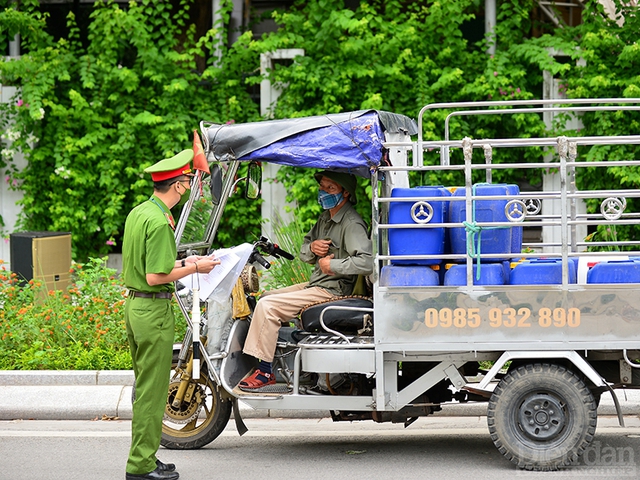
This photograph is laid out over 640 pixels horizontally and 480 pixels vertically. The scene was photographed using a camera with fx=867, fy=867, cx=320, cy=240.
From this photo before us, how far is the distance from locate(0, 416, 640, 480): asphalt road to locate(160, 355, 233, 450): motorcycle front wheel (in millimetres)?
93

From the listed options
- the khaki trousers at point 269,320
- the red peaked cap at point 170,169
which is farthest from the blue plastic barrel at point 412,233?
the red peaked cap at point 170,169

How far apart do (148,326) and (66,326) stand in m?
3.74

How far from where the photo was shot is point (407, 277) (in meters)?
5.48

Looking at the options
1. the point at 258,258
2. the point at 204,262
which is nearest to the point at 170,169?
the point at 204,262

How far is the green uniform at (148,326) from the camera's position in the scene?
517cm

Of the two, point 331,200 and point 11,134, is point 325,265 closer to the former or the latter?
point 331,200

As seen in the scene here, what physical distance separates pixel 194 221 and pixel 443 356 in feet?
6.32

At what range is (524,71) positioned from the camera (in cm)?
1104

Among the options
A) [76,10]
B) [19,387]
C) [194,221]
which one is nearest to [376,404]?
[194,221]

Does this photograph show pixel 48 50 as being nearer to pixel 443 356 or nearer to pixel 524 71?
pixel 524 71

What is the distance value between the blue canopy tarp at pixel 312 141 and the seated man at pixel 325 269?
54 cm

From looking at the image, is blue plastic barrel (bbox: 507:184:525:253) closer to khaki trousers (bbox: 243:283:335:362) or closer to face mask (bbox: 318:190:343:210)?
face mask (bbox: 318:190:343:210)

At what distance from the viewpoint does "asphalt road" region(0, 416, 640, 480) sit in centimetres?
559

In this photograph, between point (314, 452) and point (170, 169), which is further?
point (314, 452)
